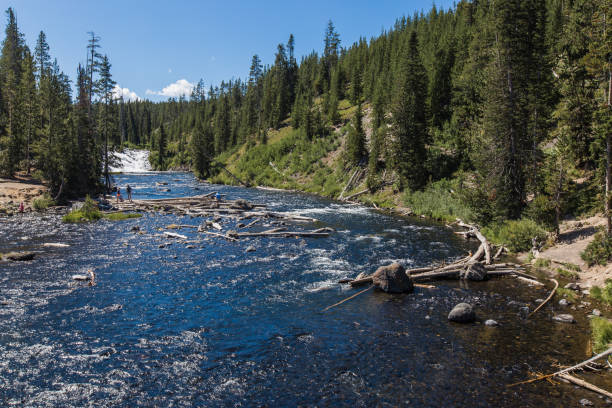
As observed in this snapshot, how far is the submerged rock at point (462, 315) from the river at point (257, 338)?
17.2 inches

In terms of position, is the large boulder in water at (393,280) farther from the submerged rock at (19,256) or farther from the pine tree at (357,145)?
the pine tree at (357,145)

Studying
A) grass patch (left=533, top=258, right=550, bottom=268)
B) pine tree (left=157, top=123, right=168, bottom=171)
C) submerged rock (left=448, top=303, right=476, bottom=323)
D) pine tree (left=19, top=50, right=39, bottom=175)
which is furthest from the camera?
pine tree (left=157, top=123, right=168, bottom=171)

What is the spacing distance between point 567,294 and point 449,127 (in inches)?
1633

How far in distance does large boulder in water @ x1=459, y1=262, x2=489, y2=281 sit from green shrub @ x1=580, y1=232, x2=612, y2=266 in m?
5.38

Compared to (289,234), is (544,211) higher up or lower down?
higher up

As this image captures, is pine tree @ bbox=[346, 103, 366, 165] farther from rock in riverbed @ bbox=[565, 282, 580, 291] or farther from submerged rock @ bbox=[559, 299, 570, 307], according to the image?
submerged rock @ bbox=[559, 299, 570, 307]

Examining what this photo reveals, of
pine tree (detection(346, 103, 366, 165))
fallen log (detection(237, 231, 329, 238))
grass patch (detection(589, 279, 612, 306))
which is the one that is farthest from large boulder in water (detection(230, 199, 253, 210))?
grass patch (detection(589, 279, 612, 306))

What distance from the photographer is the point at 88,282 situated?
61.1ft

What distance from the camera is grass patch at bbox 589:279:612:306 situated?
15984 mm

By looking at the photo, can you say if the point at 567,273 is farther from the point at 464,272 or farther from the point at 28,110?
the point at 28,110

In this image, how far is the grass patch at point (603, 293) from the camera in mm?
15984

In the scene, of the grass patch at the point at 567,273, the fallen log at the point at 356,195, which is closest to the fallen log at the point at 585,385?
the grass patch at the point at 567,273

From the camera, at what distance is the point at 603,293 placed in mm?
16344

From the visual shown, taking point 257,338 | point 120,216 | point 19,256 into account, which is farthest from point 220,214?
point 257,338
